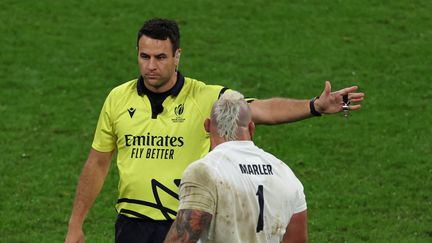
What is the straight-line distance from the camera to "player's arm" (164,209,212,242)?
6.39m

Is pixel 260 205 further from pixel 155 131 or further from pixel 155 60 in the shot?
pixel 155 60

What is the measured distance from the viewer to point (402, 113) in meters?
20.3

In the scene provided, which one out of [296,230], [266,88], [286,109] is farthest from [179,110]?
[266,88]

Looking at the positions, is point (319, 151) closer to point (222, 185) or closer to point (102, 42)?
point (102, 42)

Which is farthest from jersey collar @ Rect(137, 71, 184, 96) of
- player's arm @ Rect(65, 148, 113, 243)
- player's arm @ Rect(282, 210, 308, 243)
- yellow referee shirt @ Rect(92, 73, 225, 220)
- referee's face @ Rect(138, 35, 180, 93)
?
player's arm @ Rect(282, 210, 308, 243)

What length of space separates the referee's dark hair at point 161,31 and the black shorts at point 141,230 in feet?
4.83

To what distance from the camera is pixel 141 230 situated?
344 inches

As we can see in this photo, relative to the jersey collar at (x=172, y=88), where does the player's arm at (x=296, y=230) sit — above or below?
below

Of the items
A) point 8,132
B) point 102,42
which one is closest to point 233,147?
point 8,132

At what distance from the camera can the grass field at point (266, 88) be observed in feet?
51.8

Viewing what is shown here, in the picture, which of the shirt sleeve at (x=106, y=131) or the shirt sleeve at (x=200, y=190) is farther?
the shirt sleeve at (x=106, y=131)

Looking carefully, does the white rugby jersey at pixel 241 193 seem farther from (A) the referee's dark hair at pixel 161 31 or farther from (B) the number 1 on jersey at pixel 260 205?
(A) the referee's dark hair at pixel 161 31

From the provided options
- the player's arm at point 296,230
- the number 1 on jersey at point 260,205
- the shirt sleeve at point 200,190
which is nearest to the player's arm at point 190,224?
the shirt sleeve at point 200,190

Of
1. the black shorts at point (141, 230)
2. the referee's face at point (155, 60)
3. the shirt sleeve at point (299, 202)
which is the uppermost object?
the referee's face at point (155, 60)
